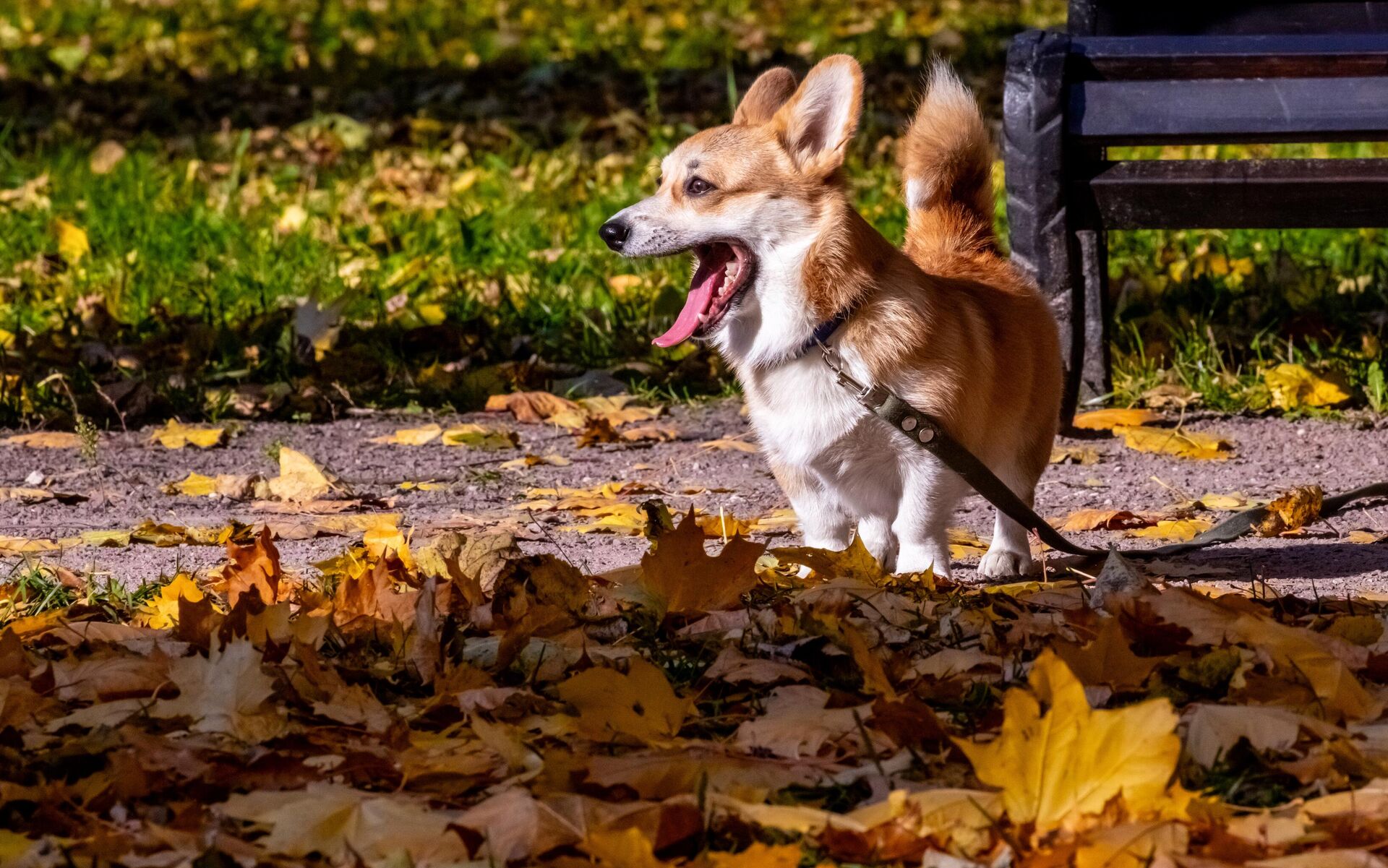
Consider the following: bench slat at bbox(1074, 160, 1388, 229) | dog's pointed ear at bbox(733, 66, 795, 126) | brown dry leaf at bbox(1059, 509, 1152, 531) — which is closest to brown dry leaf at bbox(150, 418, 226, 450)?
dog's pointed ear at bbox(733, 66, 795, 126)

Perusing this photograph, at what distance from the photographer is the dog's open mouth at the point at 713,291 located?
11.7 ft

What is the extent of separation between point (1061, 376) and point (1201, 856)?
88.6 inches

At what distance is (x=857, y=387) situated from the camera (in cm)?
335

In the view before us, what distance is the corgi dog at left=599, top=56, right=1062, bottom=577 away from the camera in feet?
11.2

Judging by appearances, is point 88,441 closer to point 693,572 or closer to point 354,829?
point 693,572

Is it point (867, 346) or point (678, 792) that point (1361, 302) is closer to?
point (867, 346)

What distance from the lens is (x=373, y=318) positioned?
5867mm

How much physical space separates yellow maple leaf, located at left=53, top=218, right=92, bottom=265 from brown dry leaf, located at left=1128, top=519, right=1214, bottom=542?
4291mm

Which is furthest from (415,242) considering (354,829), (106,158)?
(354,829)

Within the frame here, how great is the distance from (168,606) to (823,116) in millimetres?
1719

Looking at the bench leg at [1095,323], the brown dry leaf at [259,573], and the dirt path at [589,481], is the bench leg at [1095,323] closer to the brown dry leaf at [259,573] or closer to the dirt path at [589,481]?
the dirt path at [589,481]

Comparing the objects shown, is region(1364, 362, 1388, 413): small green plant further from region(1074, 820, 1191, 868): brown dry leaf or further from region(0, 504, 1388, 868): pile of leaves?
region(1074, 820, 1191, 868): brown dry leaf

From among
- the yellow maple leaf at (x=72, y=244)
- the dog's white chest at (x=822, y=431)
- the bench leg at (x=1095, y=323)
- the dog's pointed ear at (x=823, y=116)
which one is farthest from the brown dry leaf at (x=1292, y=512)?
the yellow maple leaf at (x=72, y=244)

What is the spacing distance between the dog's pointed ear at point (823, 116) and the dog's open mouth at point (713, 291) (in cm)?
24
